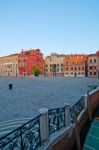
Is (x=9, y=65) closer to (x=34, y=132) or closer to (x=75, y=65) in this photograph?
(x=75, y=65)

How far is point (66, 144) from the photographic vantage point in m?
6.36

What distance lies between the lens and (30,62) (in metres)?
94.8

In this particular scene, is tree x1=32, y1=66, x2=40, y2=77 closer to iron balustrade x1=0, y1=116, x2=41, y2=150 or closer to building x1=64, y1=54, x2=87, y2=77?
building x1=64, y1=54, x2=87, y2=77

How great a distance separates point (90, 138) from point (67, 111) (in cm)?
109

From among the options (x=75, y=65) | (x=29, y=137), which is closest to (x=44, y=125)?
(x=29, y=137)

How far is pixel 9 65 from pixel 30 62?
1256 centimetres

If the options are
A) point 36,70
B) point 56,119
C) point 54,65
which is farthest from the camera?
point 54,65

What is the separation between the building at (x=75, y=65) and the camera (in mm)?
85875

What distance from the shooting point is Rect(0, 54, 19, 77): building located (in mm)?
99425

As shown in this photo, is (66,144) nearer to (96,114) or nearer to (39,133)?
(39,133)

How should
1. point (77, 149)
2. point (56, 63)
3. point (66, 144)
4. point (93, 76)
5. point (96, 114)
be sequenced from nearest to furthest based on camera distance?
point (66, 144)
point (77, 149)
point (96, 114)
point (93, 76)
point (56, 63)

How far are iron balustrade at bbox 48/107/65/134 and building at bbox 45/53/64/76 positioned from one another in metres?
85.2

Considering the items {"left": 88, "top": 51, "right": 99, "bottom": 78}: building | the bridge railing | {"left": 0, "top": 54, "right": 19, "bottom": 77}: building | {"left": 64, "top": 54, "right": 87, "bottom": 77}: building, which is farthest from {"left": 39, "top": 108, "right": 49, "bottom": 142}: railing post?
{"left": 0, "top": 54, "right": 19, "bottom": 77}: building

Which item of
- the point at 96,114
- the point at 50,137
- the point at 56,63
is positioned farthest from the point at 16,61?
the point at 50,137
